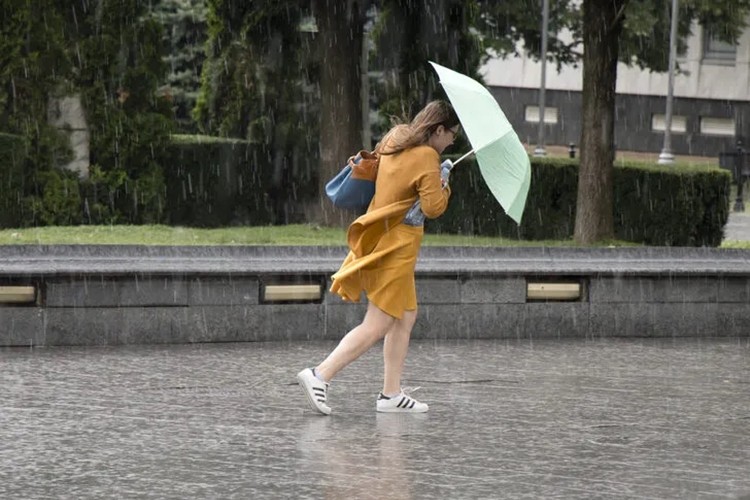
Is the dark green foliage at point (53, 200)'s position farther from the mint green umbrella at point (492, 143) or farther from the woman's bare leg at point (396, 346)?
the mint green umbrella at point (492, 143)

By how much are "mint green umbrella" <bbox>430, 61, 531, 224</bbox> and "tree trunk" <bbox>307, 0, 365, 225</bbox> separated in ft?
44.5

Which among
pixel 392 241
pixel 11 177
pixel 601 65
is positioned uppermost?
pixel 601 65

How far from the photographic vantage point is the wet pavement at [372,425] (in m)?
7.23

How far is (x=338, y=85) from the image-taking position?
2261 cm

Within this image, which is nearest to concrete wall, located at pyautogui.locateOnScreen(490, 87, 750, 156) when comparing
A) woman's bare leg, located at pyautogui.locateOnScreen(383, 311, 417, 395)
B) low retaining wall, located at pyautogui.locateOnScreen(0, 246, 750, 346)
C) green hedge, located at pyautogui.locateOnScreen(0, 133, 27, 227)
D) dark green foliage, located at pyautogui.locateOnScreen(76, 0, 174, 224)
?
dark green foliage, located at pyautogui.locateOnScreen(76, 0, 174, 224)

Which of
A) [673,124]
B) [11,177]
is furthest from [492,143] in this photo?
[673,124]

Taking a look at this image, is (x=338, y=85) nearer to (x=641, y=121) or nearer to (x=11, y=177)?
(x=11, y=177)

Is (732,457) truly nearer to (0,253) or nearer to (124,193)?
(0,253)

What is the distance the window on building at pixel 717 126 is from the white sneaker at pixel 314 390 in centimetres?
3952

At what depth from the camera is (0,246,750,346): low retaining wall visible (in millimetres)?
11547

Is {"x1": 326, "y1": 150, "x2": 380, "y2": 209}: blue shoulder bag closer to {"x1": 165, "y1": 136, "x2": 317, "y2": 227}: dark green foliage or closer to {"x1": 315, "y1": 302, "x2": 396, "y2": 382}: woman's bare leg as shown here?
{"x1": 315, "y1": 302, "x2": 396, "y2": 382}: woman's bare leg

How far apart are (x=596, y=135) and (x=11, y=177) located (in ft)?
25.0

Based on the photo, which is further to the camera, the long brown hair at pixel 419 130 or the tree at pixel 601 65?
the tree at pixel 601 65

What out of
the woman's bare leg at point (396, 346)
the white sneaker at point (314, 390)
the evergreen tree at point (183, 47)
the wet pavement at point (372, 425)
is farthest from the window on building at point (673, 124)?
the white sneaker at point (314, 390)
